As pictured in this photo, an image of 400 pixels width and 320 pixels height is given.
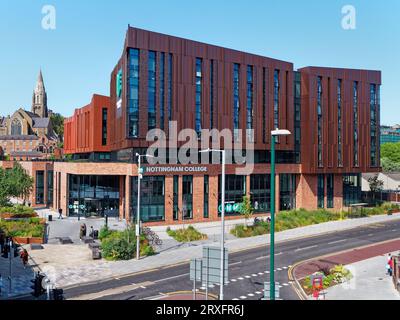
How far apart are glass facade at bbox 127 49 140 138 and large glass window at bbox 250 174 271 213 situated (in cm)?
1823

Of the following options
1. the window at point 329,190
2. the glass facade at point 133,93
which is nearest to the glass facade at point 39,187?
the glass facade at point 133,93

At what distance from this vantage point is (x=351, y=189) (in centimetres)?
6725

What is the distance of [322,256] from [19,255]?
24.8m

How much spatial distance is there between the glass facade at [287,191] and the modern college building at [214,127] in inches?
5.8

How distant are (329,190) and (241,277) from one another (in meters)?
40.4

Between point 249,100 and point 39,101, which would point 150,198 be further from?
point 39,101

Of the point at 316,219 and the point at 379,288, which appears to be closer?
the point at 379,288

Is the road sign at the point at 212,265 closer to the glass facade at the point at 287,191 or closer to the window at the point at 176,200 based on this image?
the window at the point at 176,200

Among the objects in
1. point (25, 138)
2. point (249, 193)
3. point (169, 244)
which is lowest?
point (169, 244)

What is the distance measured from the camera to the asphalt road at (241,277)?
23500mm

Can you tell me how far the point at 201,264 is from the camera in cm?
1734

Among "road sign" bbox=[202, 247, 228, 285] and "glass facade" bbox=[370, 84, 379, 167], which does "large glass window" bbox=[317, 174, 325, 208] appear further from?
"road sign" bbox=[202, 247, 228, 285]
